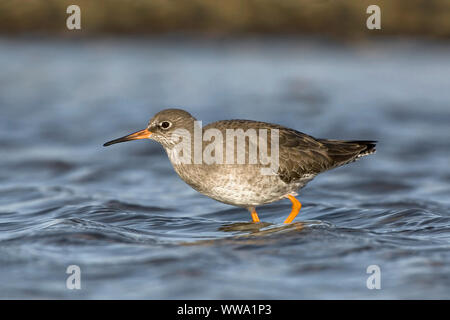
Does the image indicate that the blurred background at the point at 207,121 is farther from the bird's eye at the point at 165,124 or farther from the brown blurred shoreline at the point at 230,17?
the bird's eye at the point at 165,124

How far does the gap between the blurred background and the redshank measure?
1.80 feet

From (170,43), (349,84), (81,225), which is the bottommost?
(81,225)

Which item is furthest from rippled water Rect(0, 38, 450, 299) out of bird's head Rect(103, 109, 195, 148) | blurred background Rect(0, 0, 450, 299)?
bird's head Rect(103, 109, 195, 148)

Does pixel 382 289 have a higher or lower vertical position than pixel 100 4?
lower

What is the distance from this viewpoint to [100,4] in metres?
21.8

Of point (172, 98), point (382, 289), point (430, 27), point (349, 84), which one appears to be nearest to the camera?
point (382, 289)

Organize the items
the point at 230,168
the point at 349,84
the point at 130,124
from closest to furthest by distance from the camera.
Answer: the point at 230,168 < the point at 130,124 < the point at 349,84

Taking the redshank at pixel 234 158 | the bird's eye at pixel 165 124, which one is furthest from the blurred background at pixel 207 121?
the bird's eye at pixel 165 124

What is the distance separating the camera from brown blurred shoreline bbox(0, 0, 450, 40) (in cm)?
2145

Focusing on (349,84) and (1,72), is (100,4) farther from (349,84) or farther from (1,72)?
(349,84)

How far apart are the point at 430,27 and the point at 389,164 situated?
945cm

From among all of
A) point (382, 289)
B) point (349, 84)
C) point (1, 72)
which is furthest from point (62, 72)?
point (382, 289)

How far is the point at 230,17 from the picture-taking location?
2191 cm

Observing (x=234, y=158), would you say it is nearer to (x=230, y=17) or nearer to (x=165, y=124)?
(x=165, y=124)
